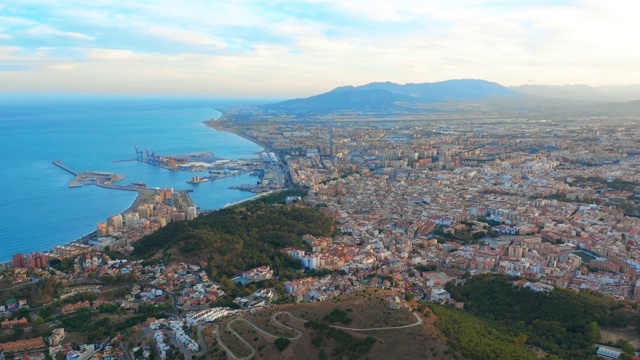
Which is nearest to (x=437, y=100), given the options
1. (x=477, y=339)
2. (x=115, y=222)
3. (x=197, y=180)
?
(x=197, y=180)

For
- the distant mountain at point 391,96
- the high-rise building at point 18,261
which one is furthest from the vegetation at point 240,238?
the distant mountain at point 391,96

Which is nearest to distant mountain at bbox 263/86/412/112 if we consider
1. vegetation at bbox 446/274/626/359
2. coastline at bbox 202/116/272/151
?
coastline at bbox 202/116/272/151

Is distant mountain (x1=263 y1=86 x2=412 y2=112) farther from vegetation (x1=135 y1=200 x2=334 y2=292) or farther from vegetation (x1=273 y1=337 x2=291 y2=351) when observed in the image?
vegetation (x1=273 y1=337 x2=291 y2=351)

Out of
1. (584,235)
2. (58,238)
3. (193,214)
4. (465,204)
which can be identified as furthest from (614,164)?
(58,238)

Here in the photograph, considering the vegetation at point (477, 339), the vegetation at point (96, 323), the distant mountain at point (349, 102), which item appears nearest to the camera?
the vegetation at point (477, 339)

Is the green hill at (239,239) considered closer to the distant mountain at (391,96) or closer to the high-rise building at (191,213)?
the high-rise building at (191,213)

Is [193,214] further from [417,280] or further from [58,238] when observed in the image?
[417,280]

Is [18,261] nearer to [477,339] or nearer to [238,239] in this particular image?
[238,239]
